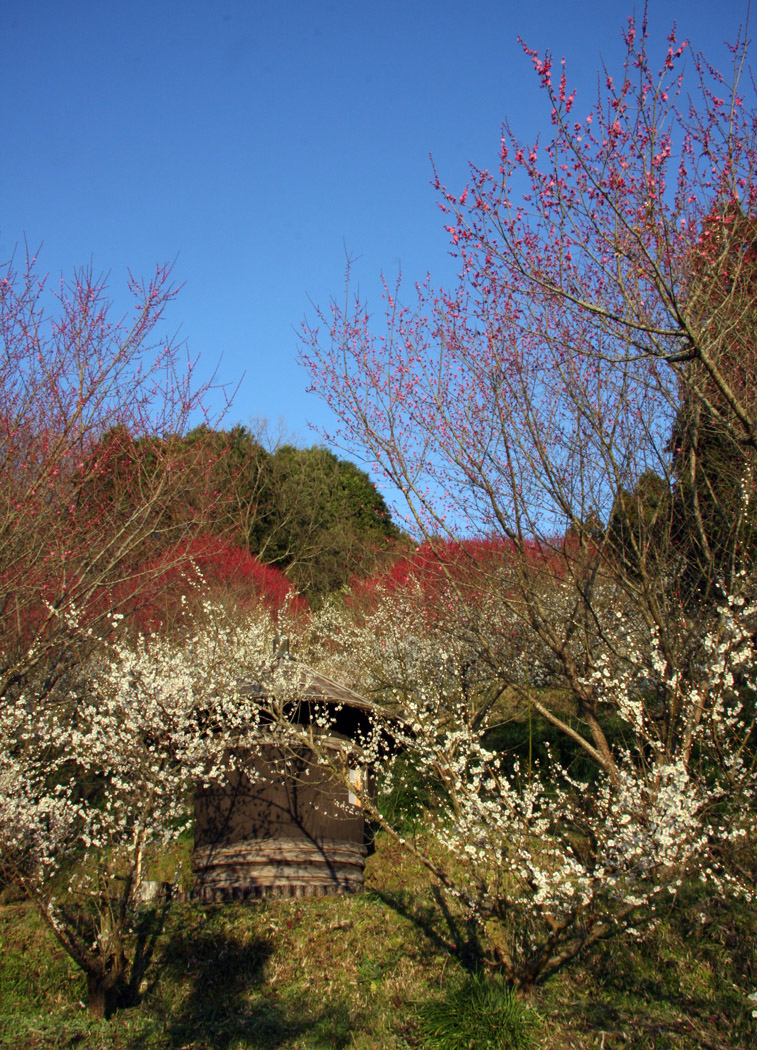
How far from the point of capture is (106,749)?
252 inches

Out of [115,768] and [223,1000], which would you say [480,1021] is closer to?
[223,1000]

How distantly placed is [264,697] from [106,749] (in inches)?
58.3

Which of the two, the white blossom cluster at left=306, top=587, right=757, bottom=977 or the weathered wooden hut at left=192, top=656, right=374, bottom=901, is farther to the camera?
the weathered wooden hut at left=192, top=656, right=374, bottom=901

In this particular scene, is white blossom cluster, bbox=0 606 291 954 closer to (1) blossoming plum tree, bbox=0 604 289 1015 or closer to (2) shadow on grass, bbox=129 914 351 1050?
(1) blossoming plum tree, bbox=0 604 289 1015

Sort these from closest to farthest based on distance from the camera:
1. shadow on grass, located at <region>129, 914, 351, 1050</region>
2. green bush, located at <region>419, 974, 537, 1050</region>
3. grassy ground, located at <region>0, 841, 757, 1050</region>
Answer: green bush, located at <region>419, 974, 537, 1050</region>
grassy ground, located at <region>0, 841, 757, 1050</region>
shadow on grass, located at <region>129, 914, 351, 1050</region>

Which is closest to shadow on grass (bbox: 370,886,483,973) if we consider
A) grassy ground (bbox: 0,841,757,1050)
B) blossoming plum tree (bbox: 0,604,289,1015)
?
grassy ground (bbox: 0,841,757,1050)

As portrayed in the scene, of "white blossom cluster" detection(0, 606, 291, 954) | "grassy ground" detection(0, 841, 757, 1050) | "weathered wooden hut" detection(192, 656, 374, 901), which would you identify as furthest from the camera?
"weathered wooden hut" detection(192, 656, 374, 901)

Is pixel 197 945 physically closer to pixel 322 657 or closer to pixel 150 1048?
pixel 150 1048

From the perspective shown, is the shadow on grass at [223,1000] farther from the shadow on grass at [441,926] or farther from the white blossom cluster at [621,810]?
the white blossom cluster at [621,810]

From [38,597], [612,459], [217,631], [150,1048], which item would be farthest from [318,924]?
[217,631]

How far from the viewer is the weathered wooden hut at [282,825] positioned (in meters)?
6.50

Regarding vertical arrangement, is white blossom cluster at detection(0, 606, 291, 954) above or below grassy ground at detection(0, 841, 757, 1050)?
above

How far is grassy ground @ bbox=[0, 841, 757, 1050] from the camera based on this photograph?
4344mm

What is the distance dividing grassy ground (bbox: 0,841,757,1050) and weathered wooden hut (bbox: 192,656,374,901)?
211 millimetres
